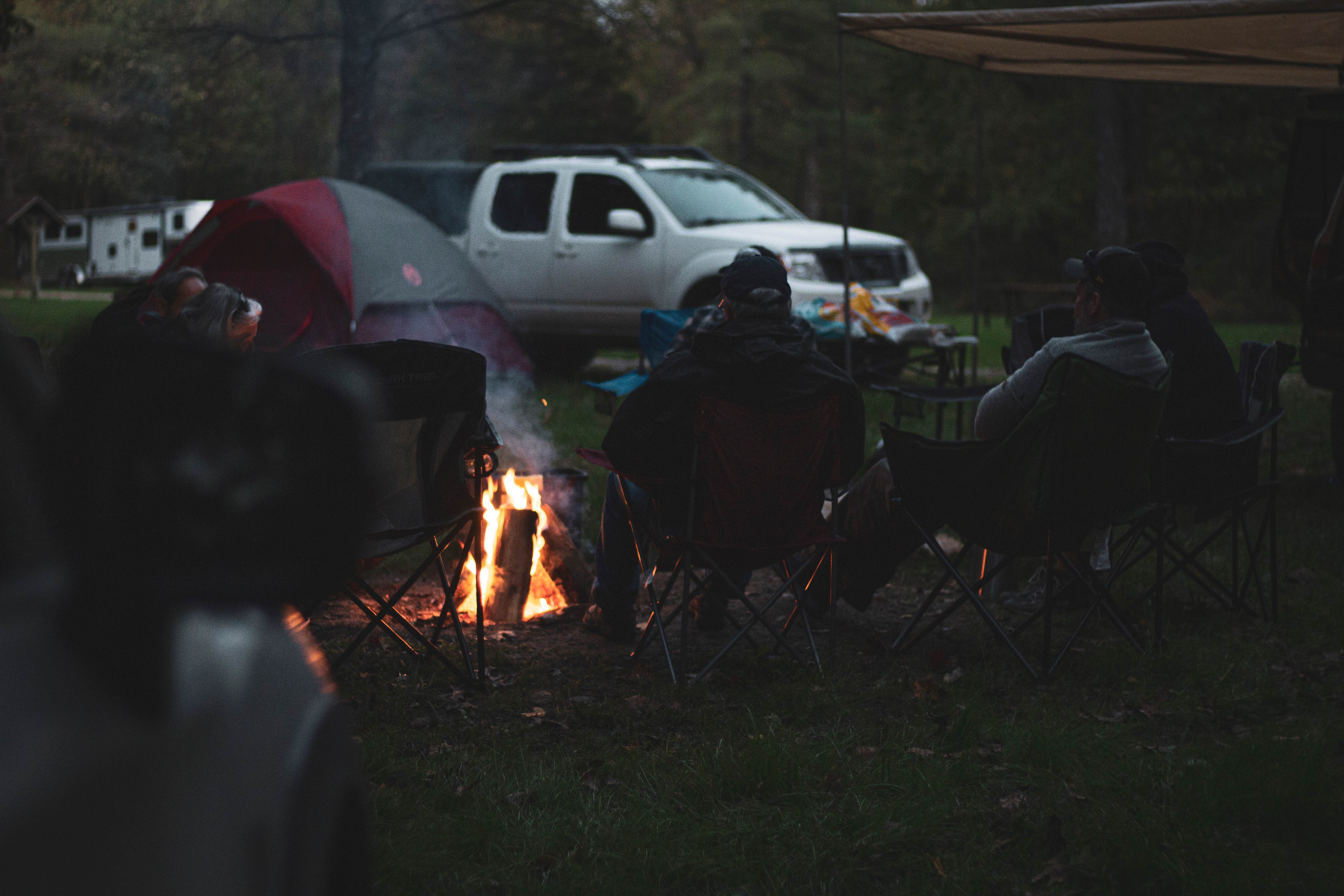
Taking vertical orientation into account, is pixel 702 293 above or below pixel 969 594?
above

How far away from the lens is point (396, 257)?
9547mm

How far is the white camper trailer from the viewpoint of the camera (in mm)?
34594

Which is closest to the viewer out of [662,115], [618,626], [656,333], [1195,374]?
[618,626]

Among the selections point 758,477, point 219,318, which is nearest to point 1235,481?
point 758,477

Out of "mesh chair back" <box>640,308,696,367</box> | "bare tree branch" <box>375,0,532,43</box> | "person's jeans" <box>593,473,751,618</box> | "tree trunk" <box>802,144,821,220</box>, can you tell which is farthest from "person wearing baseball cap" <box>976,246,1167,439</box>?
"tree trunk" <box>802,144,821,220</box>

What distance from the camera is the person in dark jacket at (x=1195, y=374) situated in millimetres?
4828

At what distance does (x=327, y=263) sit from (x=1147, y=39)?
19.0 feet

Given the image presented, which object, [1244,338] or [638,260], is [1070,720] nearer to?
[638,260]

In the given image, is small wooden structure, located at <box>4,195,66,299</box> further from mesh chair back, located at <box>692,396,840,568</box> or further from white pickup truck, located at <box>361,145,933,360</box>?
mesh chair back, located at <box>692,396,840,568</box>

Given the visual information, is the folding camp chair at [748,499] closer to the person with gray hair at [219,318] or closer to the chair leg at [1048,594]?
the chair leg at [1048,594]

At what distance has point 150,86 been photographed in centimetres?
1652

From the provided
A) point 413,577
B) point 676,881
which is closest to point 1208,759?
point 676,881

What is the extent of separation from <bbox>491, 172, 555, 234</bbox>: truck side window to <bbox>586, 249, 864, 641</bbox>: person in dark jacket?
7471 millimetres

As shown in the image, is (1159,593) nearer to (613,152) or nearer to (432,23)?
(613,152)
